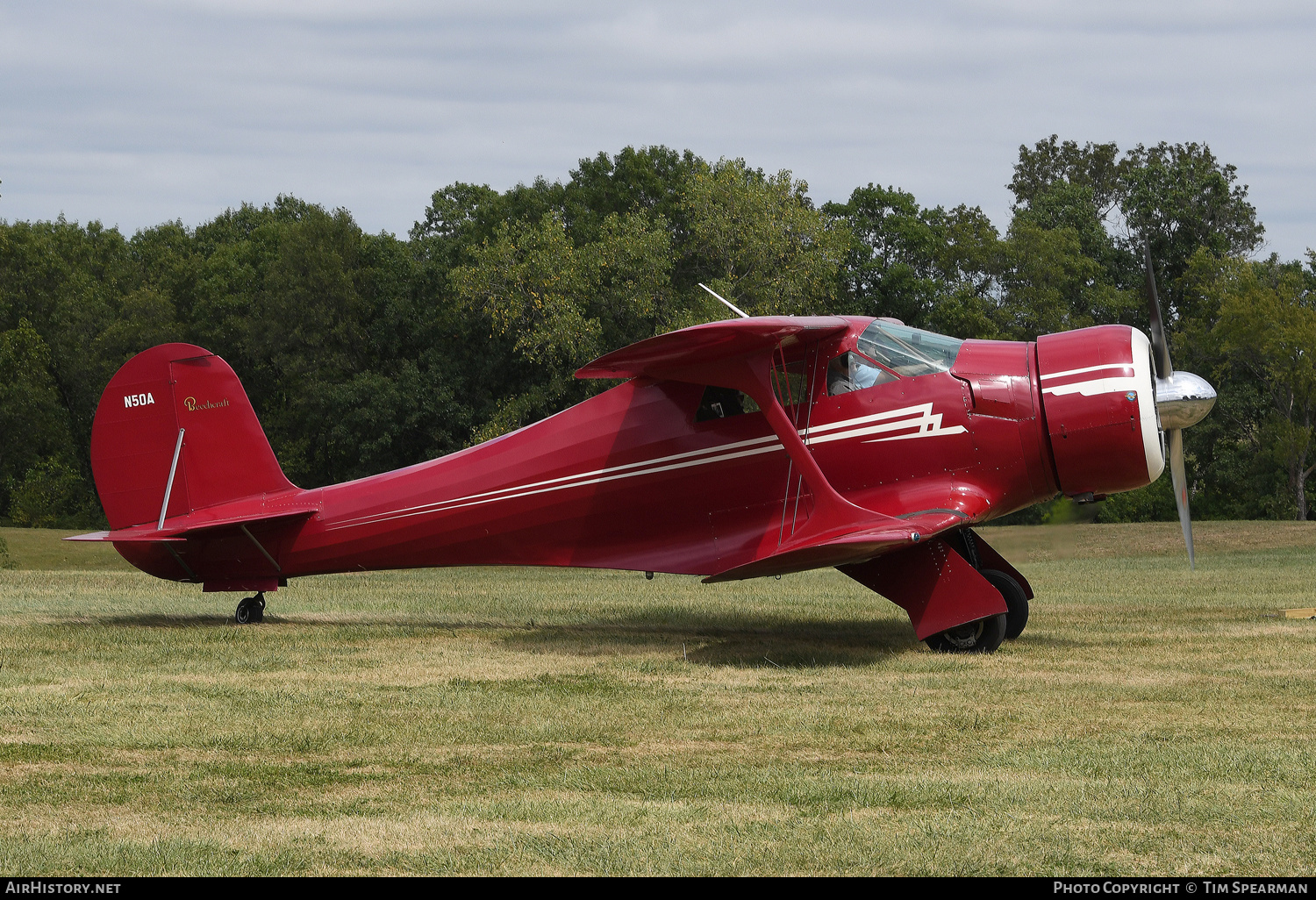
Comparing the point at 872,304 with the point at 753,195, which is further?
the point at 872,304

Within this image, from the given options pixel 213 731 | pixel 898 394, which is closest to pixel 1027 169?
pixel 898 394

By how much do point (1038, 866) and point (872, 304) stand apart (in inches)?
1928

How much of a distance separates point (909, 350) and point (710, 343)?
199cm

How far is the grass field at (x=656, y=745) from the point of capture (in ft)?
17.9

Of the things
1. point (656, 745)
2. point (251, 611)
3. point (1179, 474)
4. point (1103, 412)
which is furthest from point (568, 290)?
point (656, 745)

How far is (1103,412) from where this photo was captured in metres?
11.0

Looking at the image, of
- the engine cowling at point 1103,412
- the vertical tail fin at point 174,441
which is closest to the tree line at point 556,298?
the vertical tail fin at point 174,441

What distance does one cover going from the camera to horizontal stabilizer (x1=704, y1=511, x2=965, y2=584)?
1043 centimetres

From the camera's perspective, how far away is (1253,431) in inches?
1889

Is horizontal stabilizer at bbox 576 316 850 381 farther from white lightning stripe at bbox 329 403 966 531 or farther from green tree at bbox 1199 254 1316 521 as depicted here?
green tree at bbox 1199 254 1316 521

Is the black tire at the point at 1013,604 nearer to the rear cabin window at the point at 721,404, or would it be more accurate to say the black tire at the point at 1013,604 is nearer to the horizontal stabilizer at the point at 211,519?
the rear cabin window at the point at 721,404

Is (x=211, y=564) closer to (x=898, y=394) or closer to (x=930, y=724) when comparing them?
(x=898, y=394)

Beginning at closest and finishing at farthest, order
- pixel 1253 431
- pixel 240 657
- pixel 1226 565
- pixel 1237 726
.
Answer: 1. pixel 1237 726
2. pixel 240 657
3. pixel 1226 565
4. pixel 1253 431

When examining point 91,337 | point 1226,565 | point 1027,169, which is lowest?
point 1226,565
